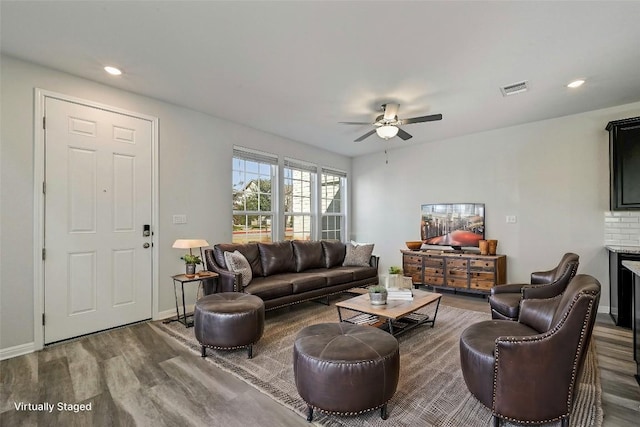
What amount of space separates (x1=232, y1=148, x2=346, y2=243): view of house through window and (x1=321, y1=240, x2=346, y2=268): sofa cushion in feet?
2.79

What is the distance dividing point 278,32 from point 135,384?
9.69ft

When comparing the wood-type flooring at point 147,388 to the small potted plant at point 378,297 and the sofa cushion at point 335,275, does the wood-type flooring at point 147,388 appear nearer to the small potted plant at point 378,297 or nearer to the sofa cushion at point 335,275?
the small potted plant at point 378,297

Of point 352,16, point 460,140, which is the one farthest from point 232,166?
point 460,140

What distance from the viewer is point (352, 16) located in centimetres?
222

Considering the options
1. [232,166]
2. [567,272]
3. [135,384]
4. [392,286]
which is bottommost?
[135,384]

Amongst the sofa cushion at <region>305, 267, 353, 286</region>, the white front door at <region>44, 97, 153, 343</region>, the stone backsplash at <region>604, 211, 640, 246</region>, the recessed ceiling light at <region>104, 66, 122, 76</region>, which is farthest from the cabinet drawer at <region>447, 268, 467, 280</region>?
the recessed ceiling light at <region>104, 66, 122, 76</region>

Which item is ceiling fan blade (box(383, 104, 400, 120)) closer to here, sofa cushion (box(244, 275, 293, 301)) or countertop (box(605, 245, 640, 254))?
sofa cushion (box(244, 275, 293, 301))

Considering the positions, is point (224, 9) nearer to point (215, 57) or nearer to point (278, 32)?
point (278, 32)

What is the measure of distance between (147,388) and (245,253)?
2.09 meters

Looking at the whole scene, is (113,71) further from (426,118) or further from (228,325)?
(426,118)

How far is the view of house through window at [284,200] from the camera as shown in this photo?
4879 mm

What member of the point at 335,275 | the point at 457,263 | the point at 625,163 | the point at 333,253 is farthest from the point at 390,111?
the point at 625,163

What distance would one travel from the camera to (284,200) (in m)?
5.52

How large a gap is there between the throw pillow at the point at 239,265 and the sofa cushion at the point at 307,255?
107 centimetres
